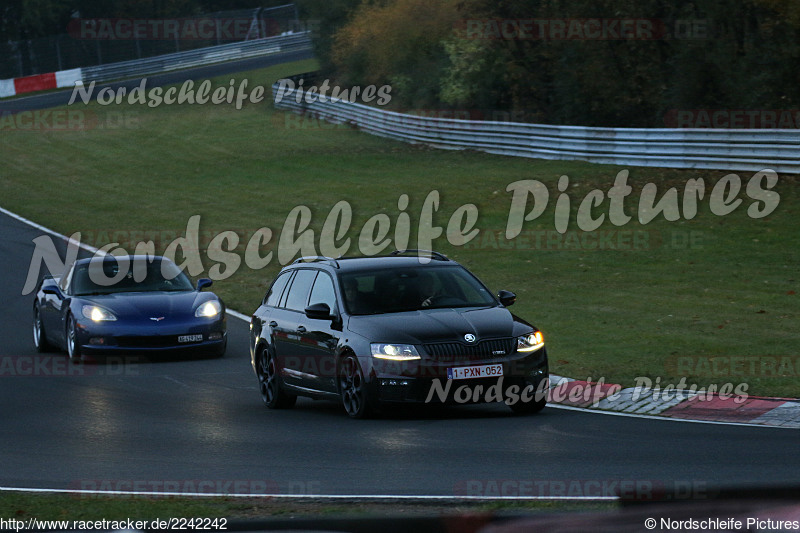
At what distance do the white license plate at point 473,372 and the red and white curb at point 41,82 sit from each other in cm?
5636

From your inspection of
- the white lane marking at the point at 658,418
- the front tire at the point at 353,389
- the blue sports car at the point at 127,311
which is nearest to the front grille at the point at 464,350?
the front tire at the point at 353,389

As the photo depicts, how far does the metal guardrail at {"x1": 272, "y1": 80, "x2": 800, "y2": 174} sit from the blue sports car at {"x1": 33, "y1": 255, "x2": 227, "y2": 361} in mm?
14494

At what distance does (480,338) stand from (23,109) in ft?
163

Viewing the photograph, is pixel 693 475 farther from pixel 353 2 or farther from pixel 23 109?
pixel 23 109

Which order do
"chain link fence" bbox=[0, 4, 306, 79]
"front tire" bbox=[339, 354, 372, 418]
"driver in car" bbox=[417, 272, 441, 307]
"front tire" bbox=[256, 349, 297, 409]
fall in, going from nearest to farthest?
"front tire" bbox=[339, 354, 372, 418] < "driver in car" bbox=[417, 272, 441, 307] < "front tire" bbox=[256, 349, 297, 409] < "chain link fence" bbox=[0, 4, 306, 79]

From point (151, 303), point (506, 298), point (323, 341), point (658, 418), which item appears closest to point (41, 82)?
point (151, 303)

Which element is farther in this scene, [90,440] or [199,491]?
[90,440]

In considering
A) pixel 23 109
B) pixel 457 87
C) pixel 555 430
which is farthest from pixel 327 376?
pixel 23 109

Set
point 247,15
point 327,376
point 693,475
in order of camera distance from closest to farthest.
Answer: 1. point 693,475
2. point 327,376
3. point 247,15

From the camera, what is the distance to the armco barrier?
63.8 metres

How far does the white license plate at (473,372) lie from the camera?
11320mm

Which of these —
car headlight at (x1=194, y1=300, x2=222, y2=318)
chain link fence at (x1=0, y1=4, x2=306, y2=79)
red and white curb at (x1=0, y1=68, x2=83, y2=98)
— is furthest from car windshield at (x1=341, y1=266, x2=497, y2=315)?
chain link fence at (x1=0, y1=4, x2=306, y2=79)

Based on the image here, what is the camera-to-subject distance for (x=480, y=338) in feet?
37.7

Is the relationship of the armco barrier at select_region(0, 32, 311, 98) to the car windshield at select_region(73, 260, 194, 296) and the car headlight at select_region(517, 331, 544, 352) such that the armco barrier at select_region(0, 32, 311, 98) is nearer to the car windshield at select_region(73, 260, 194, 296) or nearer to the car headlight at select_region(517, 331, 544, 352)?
the car windshield at select_region(73, 260, 194, 296)
